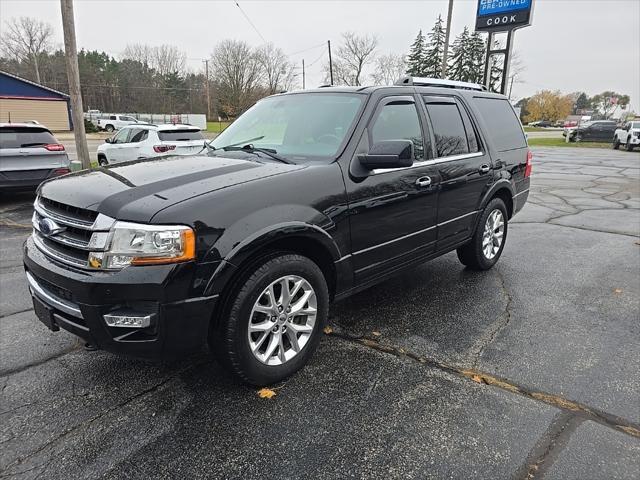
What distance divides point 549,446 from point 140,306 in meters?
2.24

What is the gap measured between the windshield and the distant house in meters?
36.0

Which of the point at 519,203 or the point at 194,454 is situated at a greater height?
the point at 519,203

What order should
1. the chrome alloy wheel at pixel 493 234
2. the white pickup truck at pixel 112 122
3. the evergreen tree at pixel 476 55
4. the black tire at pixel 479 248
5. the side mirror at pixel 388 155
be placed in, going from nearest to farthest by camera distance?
the side mirror at pixel 388 155
the black tire at pixel 479 248
the chrome alloy wheel at pixel 493 234
the white pickup truck at pixel 112 122
the evergreen tree at pixel 476 55

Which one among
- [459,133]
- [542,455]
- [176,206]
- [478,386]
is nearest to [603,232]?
[459,133]

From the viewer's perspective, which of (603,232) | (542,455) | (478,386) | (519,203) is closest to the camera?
(542,455)

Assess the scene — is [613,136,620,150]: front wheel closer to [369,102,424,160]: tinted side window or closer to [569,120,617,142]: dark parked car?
[569,120,617,142]: dark parked car

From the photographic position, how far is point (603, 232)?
7117mm

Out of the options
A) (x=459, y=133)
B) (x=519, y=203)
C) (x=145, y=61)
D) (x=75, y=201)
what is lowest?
(x=519, y=203)

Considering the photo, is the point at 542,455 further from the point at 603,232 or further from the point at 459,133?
the point at 603,232

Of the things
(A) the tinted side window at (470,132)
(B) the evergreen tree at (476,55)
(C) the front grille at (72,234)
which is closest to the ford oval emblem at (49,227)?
(C) the front grille at (72,234)

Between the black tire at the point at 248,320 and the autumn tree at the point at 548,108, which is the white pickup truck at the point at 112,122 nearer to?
the black tire at the point at 248,320

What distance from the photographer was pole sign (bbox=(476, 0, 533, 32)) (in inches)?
543

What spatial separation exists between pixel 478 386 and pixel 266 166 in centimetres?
200

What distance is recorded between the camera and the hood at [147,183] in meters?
2.40
